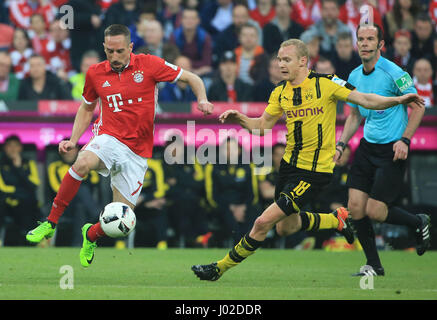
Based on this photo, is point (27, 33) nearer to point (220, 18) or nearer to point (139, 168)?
point (220, 18)

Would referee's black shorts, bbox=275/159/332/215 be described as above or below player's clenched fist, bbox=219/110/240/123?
below

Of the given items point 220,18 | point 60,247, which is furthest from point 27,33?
point 60,247

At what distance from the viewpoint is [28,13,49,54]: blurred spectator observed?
15.9 m

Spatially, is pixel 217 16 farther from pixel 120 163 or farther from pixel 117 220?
pixel 117 220

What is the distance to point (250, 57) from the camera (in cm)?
1522

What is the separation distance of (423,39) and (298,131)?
26.5 ft

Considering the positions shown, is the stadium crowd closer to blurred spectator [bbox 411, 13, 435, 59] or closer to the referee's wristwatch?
blurred spectator [bbox 411, 13, 435, 59]

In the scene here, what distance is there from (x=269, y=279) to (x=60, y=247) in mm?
5021

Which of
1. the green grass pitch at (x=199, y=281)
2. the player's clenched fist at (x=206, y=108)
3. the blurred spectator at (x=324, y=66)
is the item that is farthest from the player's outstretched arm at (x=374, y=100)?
the blurred spectator at (x=324, y=66)

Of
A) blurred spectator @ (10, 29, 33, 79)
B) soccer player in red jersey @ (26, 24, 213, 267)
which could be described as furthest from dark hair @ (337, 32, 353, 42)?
soccer player in red jersey @ (26, 24, 213, 267)

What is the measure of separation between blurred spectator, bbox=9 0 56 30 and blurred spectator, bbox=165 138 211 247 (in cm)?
517

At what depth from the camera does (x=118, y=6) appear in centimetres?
1619

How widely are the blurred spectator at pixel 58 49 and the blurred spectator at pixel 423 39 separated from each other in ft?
20.3

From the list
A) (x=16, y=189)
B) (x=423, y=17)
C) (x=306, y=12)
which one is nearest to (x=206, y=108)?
(x=16, y=189)
